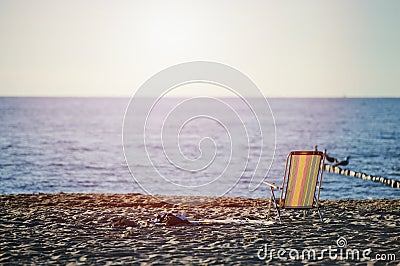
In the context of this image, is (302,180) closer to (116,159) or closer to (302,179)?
(302,179)

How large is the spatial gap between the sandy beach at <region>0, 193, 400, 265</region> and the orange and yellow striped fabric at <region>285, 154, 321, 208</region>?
0.38 meters

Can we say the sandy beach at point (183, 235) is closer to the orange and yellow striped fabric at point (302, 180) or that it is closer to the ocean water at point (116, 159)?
the orange and yellow striped fabric at point (302, 180)

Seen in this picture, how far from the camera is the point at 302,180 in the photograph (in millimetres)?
8430

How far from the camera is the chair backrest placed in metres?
8.34

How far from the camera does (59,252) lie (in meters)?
6.77

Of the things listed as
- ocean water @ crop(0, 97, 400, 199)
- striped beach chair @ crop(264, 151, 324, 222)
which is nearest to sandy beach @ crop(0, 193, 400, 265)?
striped beach chair @ crop(264, 151, 324, 222)

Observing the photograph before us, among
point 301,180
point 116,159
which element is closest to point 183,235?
point 301,180

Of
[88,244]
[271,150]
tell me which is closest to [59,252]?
[88,244]

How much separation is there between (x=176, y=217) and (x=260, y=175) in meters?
19.8

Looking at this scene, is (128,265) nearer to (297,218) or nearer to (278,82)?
(297,218)

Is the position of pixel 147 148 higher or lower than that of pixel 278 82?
lower

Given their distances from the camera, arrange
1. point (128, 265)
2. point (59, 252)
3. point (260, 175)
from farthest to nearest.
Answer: point (260, 175) < point (59, 252) < point (128, 265)

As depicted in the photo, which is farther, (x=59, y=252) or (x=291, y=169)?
(x=291, y=169)

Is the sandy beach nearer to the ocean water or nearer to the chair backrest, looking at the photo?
the chair backrest
